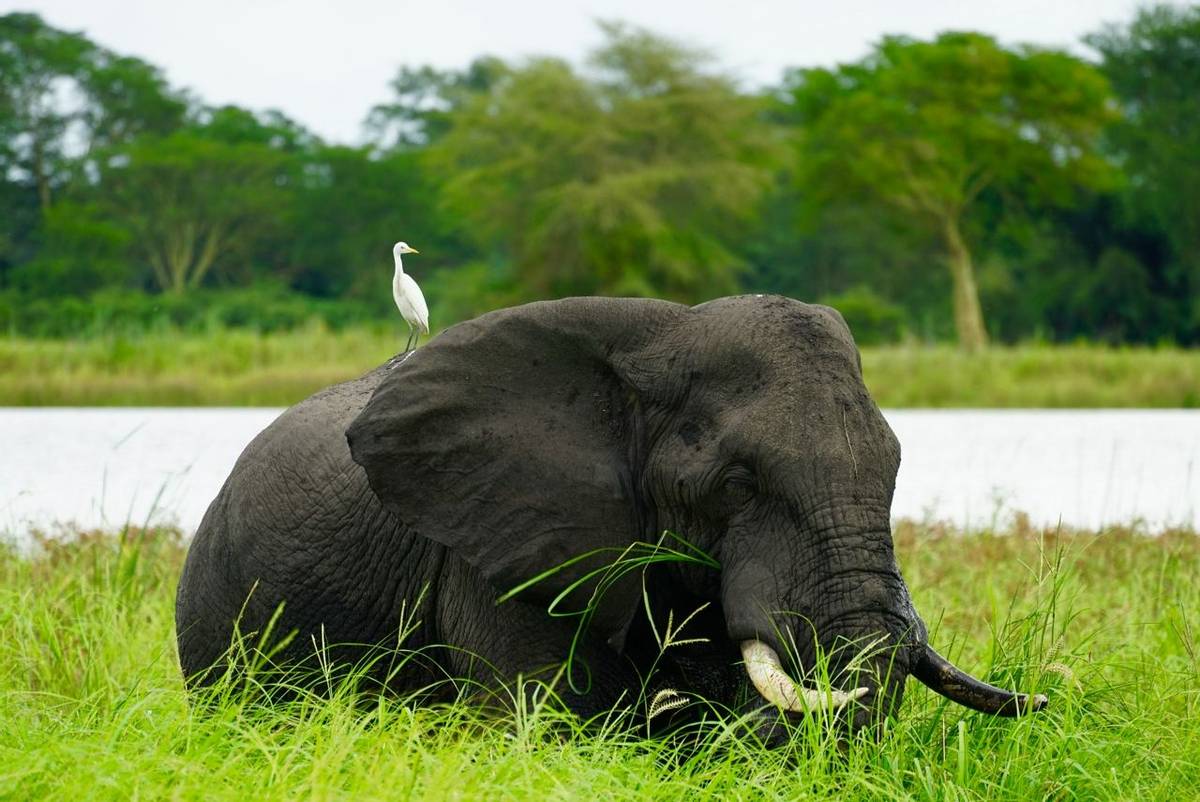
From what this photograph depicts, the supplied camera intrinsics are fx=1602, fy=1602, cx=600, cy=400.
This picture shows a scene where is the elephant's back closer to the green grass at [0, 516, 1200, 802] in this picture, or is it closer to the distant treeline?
the green grass at [0, 516, 1200, 802]

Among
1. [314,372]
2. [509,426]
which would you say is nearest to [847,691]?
[509,426]

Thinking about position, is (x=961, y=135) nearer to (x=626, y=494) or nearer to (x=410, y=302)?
(x=410, y=302)

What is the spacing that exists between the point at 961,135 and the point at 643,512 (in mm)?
41111

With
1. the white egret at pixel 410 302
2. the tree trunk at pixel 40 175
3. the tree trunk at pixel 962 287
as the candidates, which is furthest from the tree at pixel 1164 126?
the white egret at pixel 410 302

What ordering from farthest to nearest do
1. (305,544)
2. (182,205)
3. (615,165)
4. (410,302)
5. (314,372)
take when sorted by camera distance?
(182,205) → (615,165) → (314,372) → (410,302) → (305,544)

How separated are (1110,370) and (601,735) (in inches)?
1064

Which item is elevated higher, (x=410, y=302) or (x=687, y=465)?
(x=410, y=302)

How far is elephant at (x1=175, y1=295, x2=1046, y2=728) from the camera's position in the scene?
3381 millimetres

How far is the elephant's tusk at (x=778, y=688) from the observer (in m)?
3.30

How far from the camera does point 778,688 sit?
3.34 metres

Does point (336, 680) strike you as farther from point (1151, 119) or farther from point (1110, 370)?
point (1151, 119)

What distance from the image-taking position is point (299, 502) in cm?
435

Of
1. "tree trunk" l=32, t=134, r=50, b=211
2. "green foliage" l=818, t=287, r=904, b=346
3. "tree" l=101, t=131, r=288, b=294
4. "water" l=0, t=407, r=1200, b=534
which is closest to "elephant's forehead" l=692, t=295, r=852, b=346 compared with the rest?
"water" l=0, t=407, r=1200, b=534

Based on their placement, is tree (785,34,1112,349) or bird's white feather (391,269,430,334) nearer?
bird's white feather (391,269,430,334)
